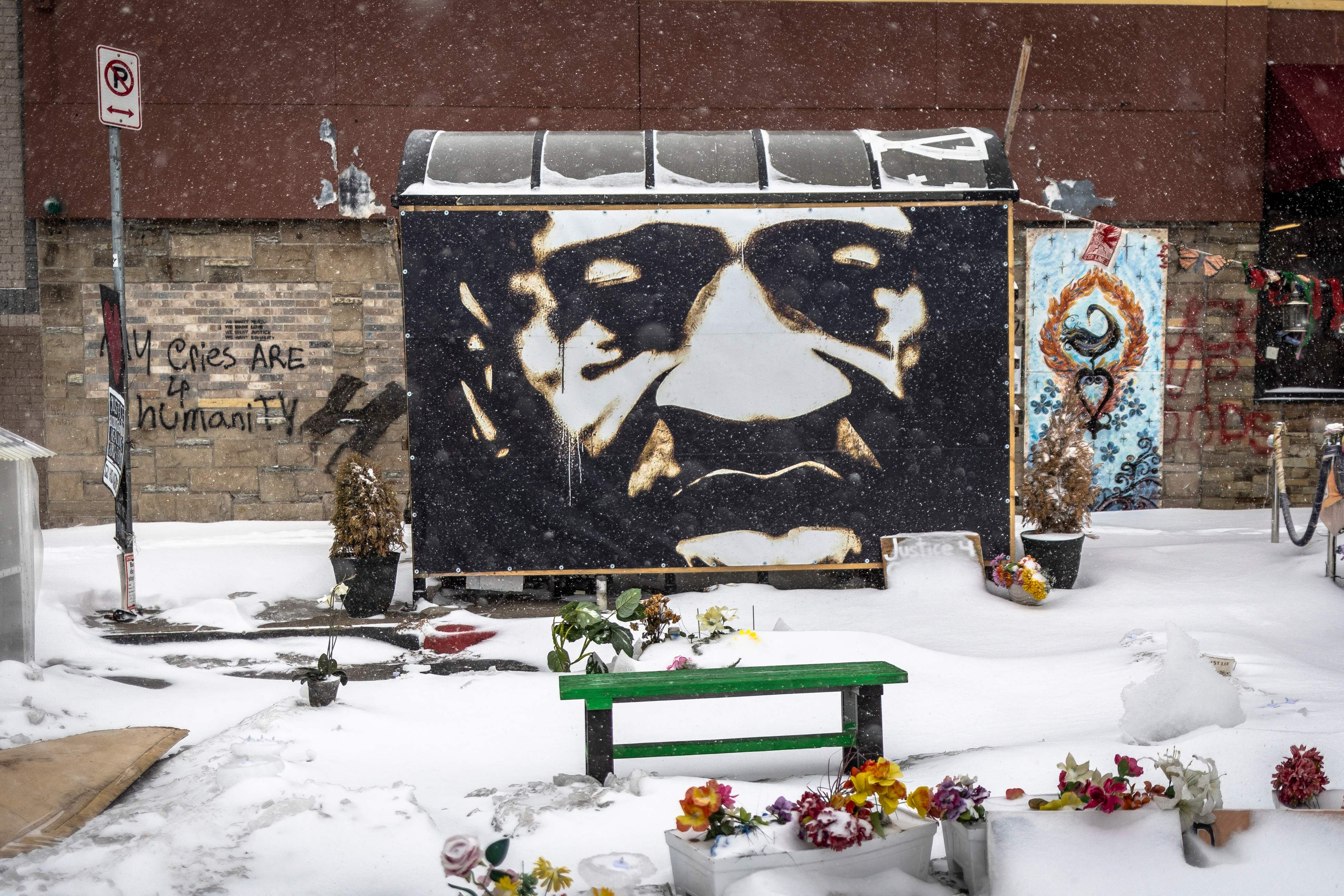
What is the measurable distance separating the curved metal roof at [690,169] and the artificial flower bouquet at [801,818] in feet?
16.9

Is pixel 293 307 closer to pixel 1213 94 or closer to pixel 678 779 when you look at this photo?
pixel 678 779

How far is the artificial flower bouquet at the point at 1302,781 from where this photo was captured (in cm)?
322

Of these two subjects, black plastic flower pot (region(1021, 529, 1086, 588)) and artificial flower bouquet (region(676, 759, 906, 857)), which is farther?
black plastic flower pot (region(1021, 529, 1086, 588))

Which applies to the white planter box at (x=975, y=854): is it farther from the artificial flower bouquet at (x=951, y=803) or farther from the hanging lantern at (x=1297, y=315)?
the hanging lantern at (x=1297, y=315)

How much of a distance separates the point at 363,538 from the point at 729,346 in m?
3.07

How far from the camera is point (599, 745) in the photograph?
3977mm

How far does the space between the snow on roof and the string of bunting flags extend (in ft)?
24.8

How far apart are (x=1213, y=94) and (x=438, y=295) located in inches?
356

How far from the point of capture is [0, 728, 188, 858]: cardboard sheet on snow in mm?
3496

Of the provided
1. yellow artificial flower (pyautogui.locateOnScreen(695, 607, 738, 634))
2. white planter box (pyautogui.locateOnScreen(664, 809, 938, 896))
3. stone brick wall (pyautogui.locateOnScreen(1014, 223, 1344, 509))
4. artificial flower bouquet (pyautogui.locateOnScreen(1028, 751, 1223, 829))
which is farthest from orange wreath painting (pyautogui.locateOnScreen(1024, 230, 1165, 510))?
white planter box (pyautogui.locateOnScreen(664, 809, 938, 896))

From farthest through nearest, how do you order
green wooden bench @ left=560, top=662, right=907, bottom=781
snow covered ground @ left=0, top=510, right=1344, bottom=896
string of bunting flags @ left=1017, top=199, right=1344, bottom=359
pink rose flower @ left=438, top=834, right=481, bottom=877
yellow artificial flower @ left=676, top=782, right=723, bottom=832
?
string of bunting flags @ left=1017, top=199, right=1344, bottom=359 → green wooden bench @ left=560, top=662, right=907, bottom=781 → snow covered ground @ left=0, top=510, right=1344, bottom=896 → yellow artificial flower @ left=676, top=782, right=723, bottom=832 → pink rose flower @ left=438, top=834, right=481, bottom=877

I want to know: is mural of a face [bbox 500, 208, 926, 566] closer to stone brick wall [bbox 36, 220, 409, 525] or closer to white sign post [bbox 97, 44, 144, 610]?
white sign post [bbox 97, 44, 144, 610]

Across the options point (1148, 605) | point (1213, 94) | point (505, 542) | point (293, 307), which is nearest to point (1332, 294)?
point (1213, 94)

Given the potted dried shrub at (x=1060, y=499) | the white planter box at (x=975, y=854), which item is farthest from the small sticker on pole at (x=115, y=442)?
the potted dried shrub at (x=1060, y=499)
